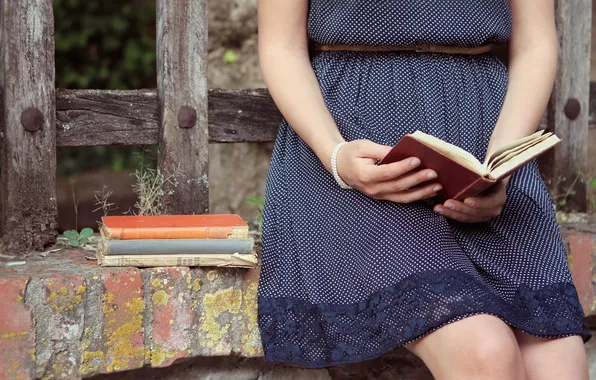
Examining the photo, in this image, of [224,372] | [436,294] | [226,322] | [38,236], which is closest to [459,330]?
[436,294]

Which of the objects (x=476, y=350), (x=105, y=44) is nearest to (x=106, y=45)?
(x=105, y=44)

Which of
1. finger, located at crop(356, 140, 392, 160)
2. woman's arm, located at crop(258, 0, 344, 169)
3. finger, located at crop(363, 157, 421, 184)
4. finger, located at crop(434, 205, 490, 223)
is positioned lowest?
finger, located at crop(434, 205, 490, 223)

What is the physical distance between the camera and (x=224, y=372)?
2.11 metres

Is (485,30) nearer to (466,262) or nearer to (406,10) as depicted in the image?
(406,10)

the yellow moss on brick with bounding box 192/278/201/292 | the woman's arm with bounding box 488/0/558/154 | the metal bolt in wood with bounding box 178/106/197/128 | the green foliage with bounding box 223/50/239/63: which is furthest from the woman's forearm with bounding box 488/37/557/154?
the green foliage with bounding box 223/50/239/63

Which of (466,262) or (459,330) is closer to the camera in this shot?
(459,330)

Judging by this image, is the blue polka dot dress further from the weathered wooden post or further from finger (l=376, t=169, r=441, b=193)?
the weathered wooden post

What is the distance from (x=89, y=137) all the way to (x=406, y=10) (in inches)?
33.8

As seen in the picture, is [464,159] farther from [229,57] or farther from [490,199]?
[229,57]

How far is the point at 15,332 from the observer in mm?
1791

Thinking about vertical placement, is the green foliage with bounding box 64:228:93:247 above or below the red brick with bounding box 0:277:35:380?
above

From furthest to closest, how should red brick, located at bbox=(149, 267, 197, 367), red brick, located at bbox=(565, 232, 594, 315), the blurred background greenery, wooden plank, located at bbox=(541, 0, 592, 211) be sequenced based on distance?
the blurred background greenery → wooden plank, located at bbox=(541, 0, 592, 211) → red brick, located at bbox=(565, 232, 594, 315) → red brick, located at bbox=(149, 267, 197, 367)

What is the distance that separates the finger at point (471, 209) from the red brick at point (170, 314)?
0.63 meters

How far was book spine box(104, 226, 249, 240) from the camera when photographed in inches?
73.2
